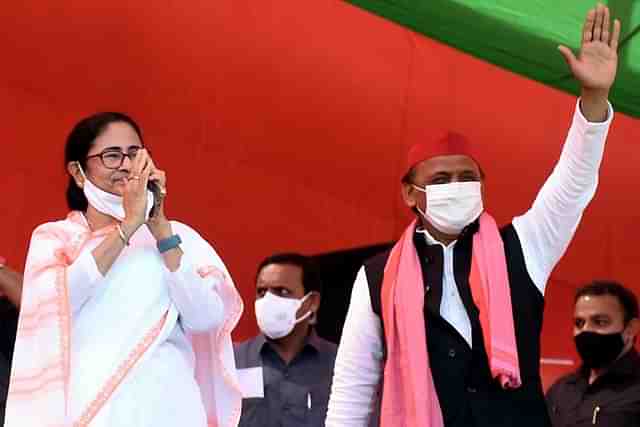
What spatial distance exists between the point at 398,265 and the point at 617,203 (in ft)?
6.63

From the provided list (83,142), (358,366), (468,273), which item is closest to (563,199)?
(468,273)

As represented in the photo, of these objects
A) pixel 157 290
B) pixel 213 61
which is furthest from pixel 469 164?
pixel 213 61

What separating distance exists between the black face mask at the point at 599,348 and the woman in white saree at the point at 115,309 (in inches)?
71.6

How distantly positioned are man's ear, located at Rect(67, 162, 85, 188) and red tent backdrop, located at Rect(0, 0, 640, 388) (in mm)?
1951

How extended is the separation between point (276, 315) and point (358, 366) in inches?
69.5

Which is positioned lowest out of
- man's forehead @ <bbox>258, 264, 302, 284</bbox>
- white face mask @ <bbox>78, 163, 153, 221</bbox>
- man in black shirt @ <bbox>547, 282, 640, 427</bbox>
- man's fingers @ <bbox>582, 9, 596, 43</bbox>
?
man in black shirt @ <bbox>547, 282, 640, 427</bbox>

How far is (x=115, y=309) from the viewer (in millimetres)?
3422

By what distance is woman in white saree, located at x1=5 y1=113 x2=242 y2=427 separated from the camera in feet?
10.9

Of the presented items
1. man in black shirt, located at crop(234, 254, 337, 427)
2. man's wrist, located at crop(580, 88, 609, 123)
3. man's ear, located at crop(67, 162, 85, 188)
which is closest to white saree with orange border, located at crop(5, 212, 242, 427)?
man's ear, located at crop(67, 162, 85, 188)

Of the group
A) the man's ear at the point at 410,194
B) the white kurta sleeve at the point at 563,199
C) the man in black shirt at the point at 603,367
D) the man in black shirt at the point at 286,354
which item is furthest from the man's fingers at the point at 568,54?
the man in black shirt at the point at 286,354

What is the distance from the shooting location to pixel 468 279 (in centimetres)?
345

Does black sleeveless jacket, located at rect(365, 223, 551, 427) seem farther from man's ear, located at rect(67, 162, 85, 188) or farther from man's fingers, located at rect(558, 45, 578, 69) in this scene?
man's ear, located at rect(67, 162, 85, 188)

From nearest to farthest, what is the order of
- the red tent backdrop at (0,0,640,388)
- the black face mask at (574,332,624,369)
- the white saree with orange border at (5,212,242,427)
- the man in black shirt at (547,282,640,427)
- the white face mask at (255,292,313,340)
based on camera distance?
the white saree with orange border at (5,212,242,427), the man in black shirt at (547,282,640,427), the black face mask at (574,332,624,369), the white face mask at (255,292,313,340), the red tent backdrop at (0,0,640,388)

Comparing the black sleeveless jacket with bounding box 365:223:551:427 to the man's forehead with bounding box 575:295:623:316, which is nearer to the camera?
the black sleeveless jacket with bounding box 365:223:551:427
